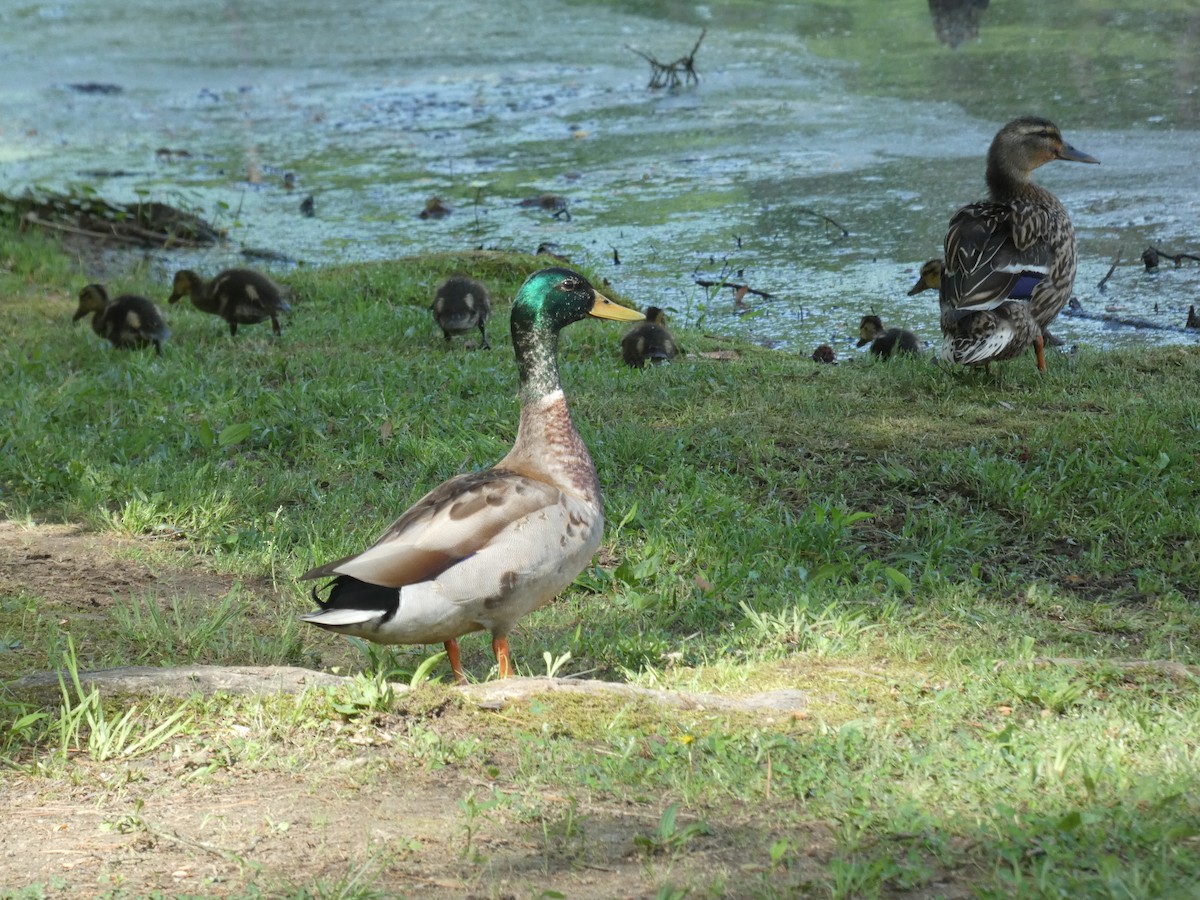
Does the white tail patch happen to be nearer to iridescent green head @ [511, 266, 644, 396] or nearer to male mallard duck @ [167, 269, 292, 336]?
iridescent green head @ [511, 266, 644, 396]

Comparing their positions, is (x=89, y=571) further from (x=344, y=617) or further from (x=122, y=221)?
(x=122, y=221)

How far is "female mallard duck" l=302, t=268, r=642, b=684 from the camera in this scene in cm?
371

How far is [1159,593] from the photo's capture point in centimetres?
492

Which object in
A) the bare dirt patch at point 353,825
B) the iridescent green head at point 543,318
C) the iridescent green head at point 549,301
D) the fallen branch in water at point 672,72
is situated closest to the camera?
the bare dirt patch at point 353,825

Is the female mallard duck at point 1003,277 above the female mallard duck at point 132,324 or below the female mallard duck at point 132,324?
above

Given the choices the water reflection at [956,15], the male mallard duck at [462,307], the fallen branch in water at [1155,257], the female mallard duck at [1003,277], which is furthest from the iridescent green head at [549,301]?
the water reflection at [956,15]

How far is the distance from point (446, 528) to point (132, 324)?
5062 millimetres

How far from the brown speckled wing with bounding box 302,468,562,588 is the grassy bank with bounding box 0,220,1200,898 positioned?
0.30 meters

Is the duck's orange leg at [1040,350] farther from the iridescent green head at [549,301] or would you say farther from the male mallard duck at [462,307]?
the iridescent green head at [549,301]

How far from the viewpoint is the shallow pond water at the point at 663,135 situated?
401 inches

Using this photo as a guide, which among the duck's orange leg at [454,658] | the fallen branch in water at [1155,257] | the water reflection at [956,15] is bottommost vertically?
the duck's orange leg at [454,658]

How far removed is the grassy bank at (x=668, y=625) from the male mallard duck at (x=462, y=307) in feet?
0.92

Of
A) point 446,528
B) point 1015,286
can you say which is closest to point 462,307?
point 1015,286

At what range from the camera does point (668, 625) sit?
475 cm
